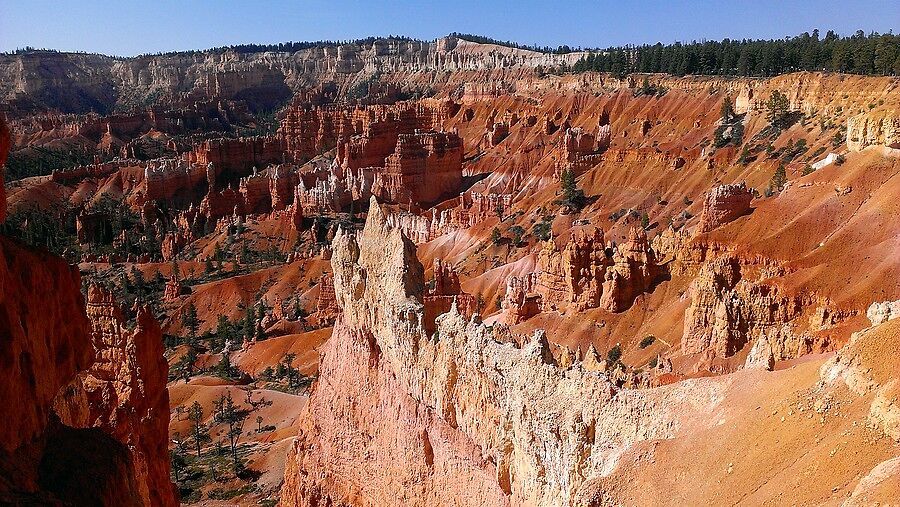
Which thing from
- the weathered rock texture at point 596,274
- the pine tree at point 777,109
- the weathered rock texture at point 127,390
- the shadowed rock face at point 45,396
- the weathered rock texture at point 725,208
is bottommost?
the weathered rock texture at point 596,274

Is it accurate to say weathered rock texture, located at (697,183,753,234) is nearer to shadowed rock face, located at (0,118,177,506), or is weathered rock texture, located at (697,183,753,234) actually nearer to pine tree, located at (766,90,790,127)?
pine tree, located at (766,90,790,127)

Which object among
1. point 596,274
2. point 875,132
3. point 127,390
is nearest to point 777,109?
point 875,132

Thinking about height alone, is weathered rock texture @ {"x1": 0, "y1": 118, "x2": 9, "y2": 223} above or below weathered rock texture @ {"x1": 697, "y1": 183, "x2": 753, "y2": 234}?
above

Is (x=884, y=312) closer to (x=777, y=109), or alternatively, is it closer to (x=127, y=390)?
(x=127, y=390)

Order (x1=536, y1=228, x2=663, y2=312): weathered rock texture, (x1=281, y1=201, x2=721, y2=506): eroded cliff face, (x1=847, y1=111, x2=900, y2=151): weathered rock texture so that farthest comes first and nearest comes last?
(x1=536, y1=228, x2=663, y2=312): weathered rock texture, (x1=847, y1=111, x2=900, y2=151): weathered rock texture, (x1=281, y1=201, x2=721, y2=506): eroded cliff face

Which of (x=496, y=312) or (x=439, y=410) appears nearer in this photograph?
(x=439, y=410)

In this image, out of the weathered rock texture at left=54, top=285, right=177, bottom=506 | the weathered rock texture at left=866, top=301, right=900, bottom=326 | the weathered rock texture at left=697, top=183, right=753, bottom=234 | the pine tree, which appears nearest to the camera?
the weathered rock texture at left=866, top=301, right=900, bottom=326

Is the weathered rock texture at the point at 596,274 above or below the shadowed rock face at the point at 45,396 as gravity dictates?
below

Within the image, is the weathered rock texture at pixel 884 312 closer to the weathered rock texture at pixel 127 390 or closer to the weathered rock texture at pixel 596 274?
the weathered rock texture at pixel 127 390

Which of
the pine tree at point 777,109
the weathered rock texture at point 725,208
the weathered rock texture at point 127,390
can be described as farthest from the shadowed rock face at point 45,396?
the pine tree at point 777,109

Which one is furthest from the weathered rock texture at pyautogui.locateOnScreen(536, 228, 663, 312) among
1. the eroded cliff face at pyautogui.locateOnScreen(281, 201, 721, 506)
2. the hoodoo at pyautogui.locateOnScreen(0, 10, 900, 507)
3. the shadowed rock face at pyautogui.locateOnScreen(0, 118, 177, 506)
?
the shadowed rock face at pyautogui.locateOnScreen(0, 118, 177, 506)
